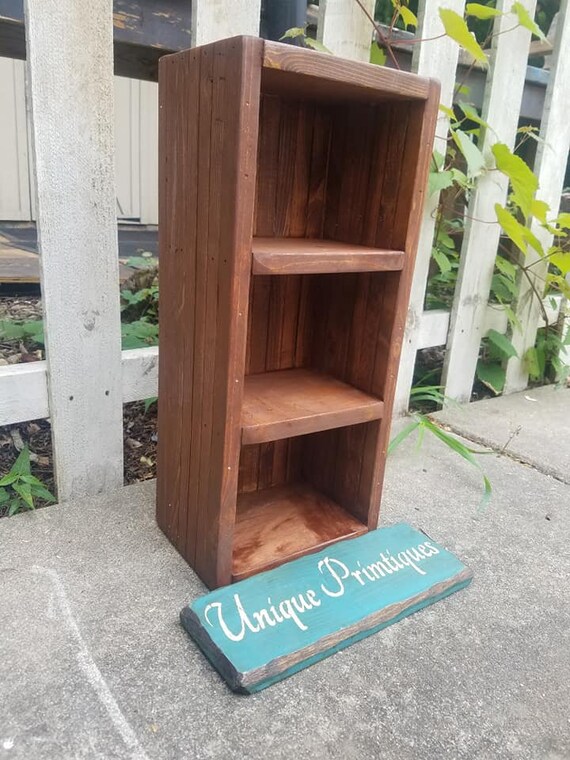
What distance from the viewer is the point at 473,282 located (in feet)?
7.91

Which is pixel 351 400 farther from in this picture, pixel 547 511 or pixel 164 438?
pixel 547 511

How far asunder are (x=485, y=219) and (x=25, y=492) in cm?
186

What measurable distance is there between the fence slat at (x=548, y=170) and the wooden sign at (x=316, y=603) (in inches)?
57.5

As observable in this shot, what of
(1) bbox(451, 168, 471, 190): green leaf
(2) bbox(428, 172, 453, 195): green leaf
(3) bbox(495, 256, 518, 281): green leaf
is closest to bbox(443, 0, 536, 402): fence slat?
(3) bbox(495, 256, 518, 281): green leaf

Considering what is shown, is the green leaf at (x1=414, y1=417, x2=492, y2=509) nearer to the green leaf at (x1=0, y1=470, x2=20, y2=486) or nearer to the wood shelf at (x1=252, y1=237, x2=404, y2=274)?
the wood shelf at (x1=252, y1=237, x2=404, y2=274)

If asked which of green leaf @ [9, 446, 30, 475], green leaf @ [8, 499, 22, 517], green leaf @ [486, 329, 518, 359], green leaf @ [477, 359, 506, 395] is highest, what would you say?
green leaf @ [486, 329, 518, 359]

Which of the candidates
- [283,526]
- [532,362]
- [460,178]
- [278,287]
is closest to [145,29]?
[278,287]

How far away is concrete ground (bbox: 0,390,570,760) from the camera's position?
0.99 metres

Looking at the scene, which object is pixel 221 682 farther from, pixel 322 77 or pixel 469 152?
pixel 469 152

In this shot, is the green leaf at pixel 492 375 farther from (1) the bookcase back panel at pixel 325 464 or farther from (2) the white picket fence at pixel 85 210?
(1) the bookcase back panel at pixel 325 464

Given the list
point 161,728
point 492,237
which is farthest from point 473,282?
point 161,728

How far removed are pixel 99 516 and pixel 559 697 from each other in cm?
112

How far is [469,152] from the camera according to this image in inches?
78.5

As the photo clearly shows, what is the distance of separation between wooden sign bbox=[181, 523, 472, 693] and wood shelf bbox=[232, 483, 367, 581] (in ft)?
0.13
